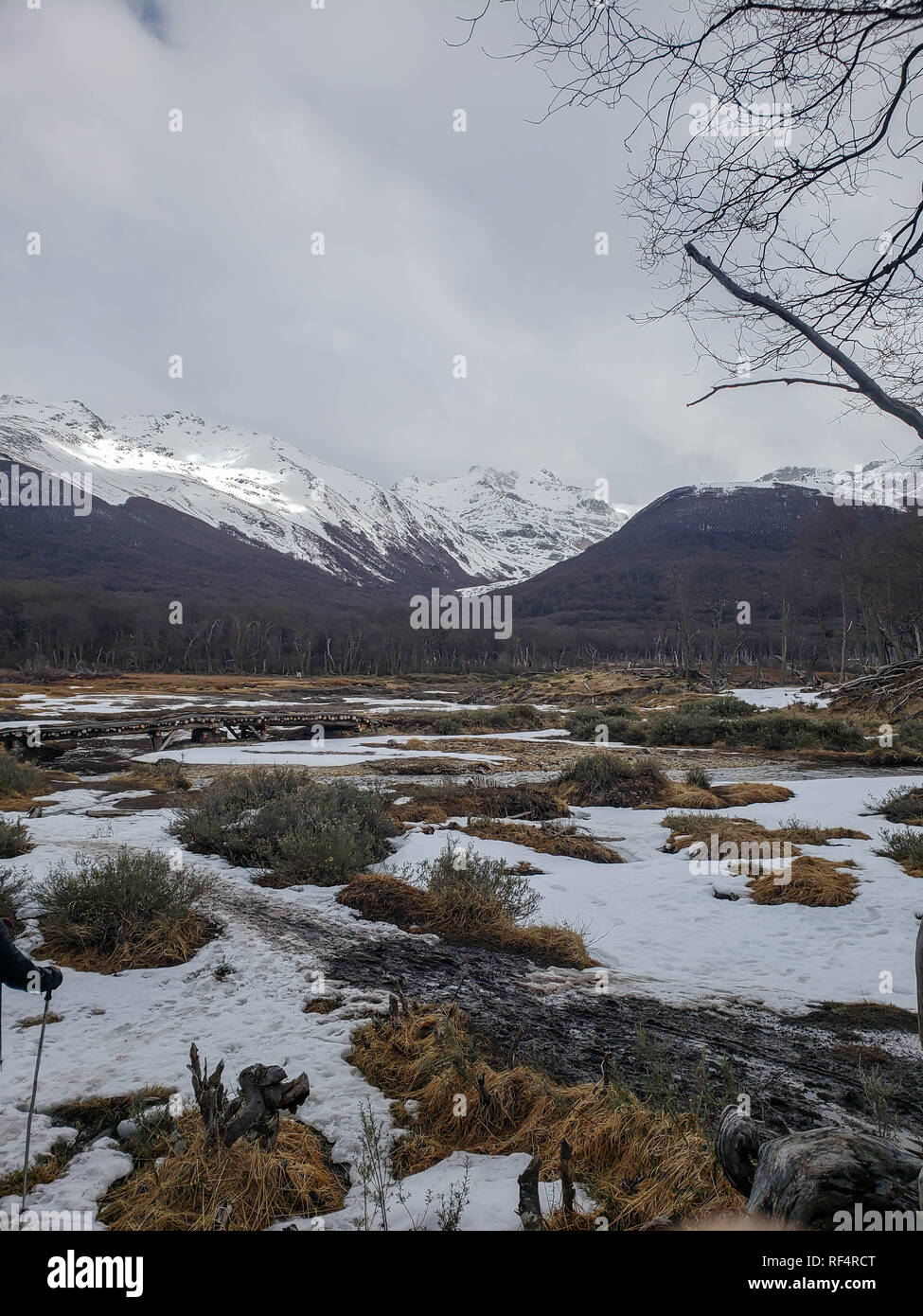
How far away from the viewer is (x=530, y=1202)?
95.0 inches

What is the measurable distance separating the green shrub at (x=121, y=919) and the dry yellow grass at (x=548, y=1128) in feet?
7.72

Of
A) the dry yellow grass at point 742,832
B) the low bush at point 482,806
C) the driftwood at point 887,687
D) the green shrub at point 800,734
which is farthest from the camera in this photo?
the green shrub at point 800,734

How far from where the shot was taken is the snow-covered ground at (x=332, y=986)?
320 centimetres

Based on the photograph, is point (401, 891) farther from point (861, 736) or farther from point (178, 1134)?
point (861, 736)

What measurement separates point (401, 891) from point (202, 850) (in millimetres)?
3418

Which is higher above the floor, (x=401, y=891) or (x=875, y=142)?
(x=875, y=142)

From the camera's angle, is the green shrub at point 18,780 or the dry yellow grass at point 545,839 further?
the green shrub at point 18,780

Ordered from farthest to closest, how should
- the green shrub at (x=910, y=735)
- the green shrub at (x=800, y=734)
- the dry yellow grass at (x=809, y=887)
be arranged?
the green shrub at (x=800, y=734) → the green shrub at (x=910, y=735) → the dry yellow grass at (x=809, y=887)

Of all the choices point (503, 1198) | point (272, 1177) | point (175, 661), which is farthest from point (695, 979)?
point (175, 661)

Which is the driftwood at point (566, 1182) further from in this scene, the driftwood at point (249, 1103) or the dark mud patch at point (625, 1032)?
the driftwood at point (249, 1103)

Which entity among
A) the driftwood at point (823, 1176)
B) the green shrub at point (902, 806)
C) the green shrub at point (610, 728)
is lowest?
the green shrub at point (610, 728)

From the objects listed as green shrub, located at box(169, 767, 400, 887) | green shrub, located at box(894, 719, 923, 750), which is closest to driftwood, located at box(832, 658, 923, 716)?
green shrub, located at box(169, 767, 400, 887)

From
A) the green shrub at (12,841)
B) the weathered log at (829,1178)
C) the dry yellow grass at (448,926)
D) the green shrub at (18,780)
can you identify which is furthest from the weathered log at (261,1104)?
the green shrub at (18,780)
